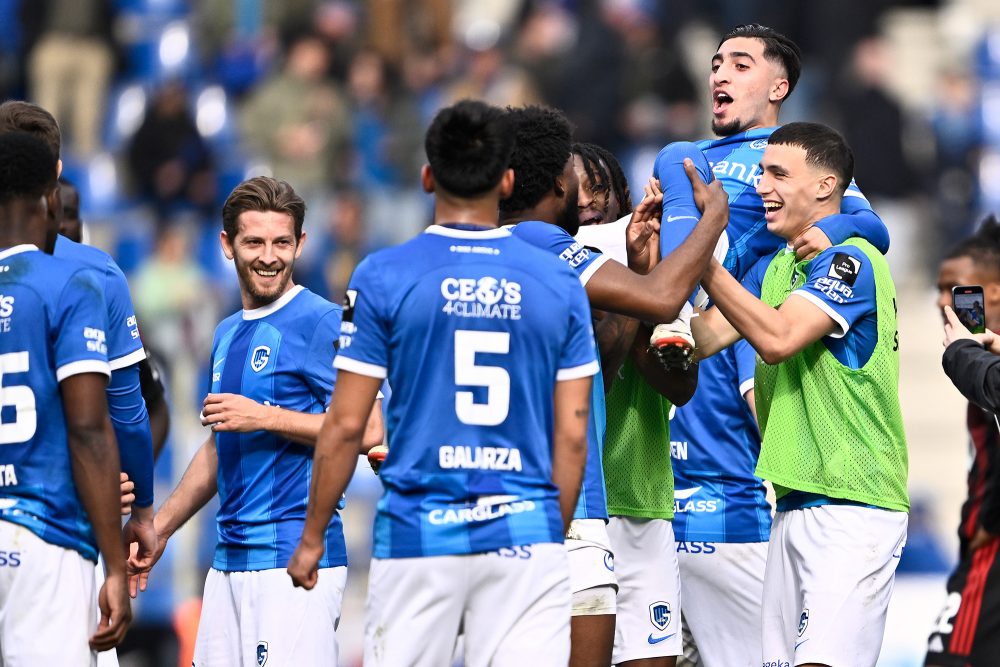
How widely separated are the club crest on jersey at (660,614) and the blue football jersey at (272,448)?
145cm

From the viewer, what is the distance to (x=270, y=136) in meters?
18.9

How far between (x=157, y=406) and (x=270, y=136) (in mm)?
11443

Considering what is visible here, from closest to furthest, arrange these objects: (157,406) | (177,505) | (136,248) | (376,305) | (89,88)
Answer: (376,305) → (177,505) → (157,406) → (136,248) → (89,88)

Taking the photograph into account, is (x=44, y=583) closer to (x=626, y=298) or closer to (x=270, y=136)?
(x=626, y=298)

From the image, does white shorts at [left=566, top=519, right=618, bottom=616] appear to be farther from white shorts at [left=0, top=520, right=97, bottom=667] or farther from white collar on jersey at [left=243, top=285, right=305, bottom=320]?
white shorts at [left=0, top=520, right=97, bottom=667]

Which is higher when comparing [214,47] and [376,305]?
[214,47]

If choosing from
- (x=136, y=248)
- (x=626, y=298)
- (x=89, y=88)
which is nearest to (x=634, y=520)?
(x=626, y=298)

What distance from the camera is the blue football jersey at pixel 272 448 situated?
6.49 metres

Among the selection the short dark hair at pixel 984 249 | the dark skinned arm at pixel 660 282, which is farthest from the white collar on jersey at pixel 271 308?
the short dark hair at pixel 984 249

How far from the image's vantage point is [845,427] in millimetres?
6254

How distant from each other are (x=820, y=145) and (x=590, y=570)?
195 centimetres

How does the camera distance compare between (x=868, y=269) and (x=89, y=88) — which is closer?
(x=868, y=269)

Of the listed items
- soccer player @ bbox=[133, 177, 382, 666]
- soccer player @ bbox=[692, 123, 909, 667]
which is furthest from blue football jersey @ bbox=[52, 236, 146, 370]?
soccer player @ bbox=[692, 123, 909, 667]

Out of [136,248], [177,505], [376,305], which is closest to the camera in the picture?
[376,305]
